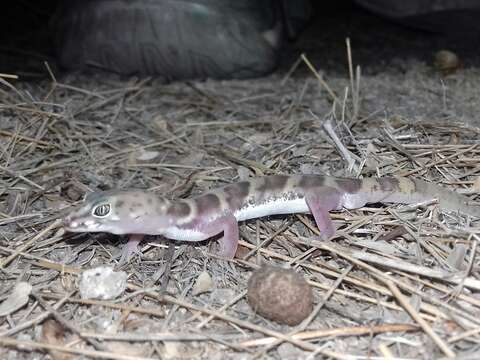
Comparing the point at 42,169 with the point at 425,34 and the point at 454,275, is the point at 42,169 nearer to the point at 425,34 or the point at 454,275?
the point at 454,275

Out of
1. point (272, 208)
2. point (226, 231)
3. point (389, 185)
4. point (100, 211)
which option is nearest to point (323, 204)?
point (272, 208)

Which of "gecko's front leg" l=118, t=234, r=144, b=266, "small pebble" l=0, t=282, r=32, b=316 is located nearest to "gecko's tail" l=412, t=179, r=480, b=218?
"gecko's front leg" l=118, t=234, r=144, b=266

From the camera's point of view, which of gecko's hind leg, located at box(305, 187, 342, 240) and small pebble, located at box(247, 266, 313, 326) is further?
gecko's hind leg, located at box(305, 187, 342, 240)

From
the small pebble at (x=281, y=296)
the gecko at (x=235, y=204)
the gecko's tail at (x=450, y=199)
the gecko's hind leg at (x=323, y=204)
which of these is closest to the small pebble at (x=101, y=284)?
the gecko at (x=235, y=204)

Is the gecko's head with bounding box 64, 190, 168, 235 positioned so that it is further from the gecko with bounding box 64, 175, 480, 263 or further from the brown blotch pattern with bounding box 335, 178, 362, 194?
the brown blotch pattern with bounding box 335, 178, 362, 194

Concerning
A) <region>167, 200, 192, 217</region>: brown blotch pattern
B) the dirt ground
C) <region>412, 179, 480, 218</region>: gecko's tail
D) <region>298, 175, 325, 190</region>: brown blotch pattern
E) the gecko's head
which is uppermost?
the gecko's head

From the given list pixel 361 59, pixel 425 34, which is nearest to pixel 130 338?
pixel 361 59

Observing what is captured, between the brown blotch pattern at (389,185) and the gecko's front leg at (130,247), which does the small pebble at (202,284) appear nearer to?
the gecko's front leg at (130,247)
